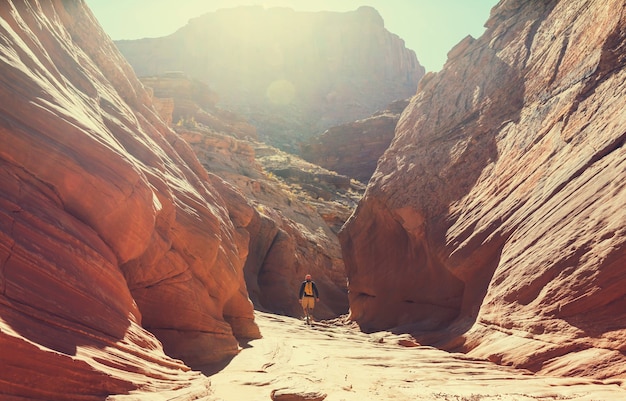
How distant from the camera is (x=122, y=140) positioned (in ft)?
28.6

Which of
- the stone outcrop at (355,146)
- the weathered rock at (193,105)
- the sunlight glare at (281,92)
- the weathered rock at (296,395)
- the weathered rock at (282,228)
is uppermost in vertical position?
the sunlight glare at (281,92)

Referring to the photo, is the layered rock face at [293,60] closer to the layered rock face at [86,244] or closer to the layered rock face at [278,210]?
the layered rock face at [278,210]

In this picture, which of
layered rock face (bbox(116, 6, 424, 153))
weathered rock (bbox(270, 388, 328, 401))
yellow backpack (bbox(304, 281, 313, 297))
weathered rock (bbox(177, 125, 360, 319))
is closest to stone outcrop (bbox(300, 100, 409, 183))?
weathered rock (bbox(177, 125, 360, 319))

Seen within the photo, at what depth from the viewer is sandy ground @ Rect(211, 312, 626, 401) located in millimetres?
5609

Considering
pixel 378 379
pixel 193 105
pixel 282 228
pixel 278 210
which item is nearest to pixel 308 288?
pixel 378 379

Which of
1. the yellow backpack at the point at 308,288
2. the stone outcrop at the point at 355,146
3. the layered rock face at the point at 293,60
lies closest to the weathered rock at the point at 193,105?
the stone outcrop at the point at 355,146

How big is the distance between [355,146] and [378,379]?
70.6 meters

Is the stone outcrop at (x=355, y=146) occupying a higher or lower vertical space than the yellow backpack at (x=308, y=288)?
higher

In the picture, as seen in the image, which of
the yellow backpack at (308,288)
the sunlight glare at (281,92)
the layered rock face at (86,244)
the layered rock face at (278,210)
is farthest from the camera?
the sunlight glare at (281,92)

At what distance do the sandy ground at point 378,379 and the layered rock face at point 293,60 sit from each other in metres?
104

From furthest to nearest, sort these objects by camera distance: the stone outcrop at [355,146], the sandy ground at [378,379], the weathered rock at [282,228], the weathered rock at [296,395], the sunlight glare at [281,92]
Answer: the sunlight glare at [281,92]
the stone outcrop at [355,146]
the weathered rock at [282,228]
the sandy ground at [378,379]
the weathered rock at [296,395]

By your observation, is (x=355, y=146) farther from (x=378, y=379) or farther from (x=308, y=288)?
(x=378, y=379)

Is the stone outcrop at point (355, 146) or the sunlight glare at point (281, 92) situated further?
the sunlight glare at point (281, 92)

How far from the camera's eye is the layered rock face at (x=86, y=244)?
14.4ft
